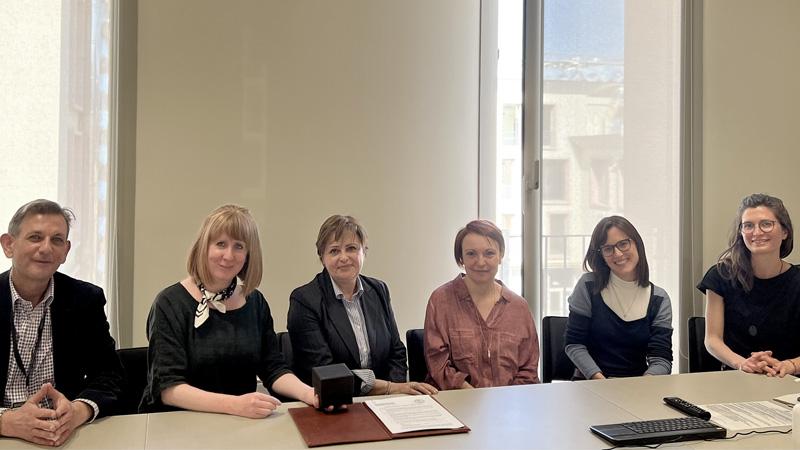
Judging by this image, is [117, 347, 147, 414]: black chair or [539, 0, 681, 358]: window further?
[539, 0, 681, 358]: window

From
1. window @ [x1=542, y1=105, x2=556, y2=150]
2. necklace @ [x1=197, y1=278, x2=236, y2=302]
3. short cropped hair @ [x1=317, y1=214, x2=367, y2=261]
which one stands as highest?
window @ [x1=542, y1=105, x2=556, y2=150]

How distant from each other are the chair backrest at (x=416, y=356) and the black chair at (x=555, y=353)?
672 millimetres

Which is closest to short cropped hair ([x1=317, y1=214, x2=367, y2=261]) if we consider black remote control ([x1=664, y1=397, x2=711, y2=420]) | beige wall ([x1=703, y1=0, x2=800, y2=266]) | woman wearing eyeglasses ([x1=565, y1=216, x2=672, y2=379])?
woman wearing eyeglasses ([x1=565, y1=216, x2=672, y2=379])

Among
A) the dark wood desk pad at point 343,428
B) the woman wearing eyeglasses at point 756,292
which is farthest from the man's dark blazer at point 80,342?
the woman wearing eyeglasses at point 756,292

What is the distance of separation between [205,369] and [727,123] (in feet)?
10.2

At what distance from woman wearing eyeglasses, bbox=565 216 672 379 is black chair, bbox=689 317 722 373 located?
0.28 m

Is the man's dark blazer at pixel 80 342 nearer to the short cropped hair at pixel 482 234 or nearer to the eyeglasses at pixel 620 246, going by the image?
the short cropped hair at pixel 482 234

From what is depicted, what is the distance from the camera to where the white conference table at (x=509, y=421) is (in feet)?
5.71

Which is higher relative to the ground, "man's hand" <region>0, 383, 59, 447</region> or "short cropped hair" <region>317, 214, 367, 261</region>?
"short cropped hair" <region>317, 214, 367, 261</region>

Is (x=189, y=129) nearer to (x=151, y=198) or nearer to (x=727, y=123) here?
(x=151, y=198)

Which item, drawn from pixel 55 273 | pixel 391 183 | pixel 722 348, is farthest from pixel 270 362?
pixel 722 348

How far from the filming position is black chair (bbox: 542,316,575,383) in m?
3.16

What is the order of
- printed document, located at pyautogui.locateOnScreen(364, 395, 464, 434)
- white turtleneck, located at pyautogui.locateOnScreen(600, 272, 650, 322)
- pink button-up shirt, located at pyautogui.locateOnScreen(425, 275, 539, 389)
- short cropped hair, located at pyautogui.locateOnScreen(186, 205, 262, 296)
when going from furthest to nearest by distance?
white turtleneck, located at pyautogui.locateOnScreen(600, 272, 650, 322)
pink button-up shirt, located at pyautogui.locateOnScreen(425, 275, 539, 389)
short cropped hair, located at pyautogui.locateOnScreen(186, 205, 262, 296)
printed document, located at pyautogui.locateOnScreen(364, 395, 464, 434)

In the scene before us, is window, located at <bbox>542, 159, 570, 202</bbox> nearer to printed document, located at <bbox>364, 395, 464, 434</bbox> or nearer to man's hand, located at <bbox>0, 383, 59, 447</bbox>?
printed document, located at <bbox>364, 395, 464, 434</bbox>
